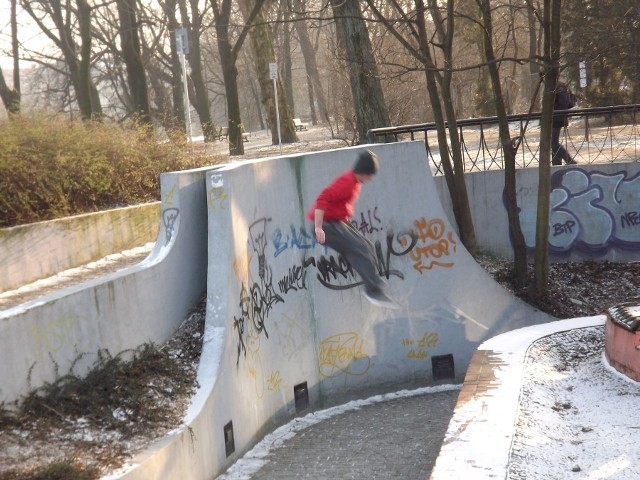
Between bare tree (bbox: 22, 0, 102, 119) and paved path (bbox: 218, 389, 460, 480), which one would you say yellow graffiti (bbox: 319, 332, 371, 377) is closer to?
paved path (bbox: 218, 389, 460, 480)

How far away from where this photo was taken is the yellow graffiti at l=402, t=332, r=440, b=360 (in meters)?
14.3

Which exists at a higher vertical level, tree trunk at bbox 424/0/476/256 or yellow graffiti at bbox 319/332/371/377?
tree trunk at bbox 424/0/476/256

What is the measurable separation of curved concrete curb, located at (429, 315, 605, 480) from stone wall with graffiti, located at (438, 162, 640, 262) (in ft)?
22.3

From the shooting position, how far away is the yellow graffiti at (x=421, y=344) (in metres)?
14.3

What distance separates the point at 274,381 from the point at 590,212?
31.9 feet

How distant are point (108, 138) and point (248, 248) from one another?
4.28 metres

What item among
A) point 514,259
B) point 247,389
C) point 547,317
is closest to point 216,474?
point 247,389

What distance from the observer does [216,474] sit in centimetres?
956

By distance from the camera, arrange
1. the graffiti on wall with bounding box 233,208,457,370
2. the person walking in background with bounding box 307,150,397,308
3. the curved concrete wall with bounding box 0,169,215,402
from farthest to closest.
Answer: the graffiti on wall with bounding box 233,208,457,370
the person walking in background with bounding box 307,150,397,308
the curved concrete wall with bounding box 0,169,215,402

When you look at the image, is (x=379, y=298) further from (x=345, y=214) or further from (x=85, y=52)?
(x=85, y=52)

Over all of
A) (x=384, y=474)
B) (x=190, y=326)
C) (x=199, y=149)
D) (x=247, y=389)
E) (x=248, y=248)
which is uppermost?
(x=199, y=149)

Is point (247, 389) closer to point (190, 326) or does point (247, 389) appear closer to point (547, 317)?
point (190, 326)

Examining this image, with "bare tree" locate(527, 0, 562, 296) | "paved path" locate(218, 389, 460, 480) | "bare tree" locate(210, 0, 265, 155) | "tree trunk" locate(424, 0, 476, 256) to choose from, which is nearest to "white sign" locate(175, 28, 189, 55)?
"bare tree" locate(210, 0, 265, 155)

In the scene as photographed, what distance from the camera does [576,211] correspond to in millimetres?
18984
